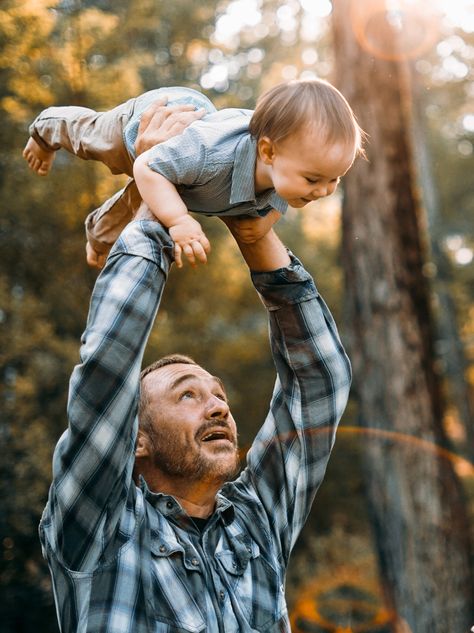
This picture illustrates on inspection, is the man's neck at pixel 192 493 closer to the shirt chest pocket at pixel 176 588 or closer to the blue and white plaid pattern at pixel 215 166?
the shirt chest pocket at pixel 176 588

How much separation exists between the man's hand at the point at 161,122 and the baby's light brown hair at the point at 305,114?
148 millimetres

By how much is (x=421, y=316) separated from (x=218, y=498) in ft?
12.2

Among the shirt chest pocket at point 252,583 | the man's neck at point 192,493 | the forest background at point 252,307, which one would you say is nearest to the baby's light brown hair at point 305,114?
the man's neck at point 192,493

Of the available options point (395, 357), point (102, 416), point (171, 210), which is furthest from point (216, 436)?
point (395, 357)

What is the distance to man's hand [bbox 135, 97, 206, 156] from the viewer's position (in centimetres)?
171

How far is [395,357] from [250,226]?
11.9 feet

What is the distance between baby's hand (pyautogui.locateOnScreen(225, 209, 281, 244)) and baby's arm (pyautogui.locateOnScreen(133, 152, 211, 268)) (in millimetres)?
211

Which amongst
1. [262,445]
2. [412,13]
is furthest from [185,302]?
[412,13]

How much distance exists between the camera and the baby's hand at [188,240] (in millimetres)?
1558

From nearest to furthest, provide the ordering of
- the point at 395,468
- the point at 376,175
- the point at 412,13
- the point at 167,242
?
the point at 167,242
the point at 395,468
the point at 376,175
the point at 412,13

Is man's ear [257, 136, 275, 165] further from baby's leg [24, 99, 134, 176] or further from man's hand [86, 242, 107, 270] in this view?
man's hand [86, 242, 107, 270]

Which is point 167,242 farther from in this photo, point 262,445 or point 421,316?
point 421,316

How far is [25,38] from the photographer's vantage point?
6.80 metres

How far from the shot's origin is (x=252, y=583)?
1.75 metres
